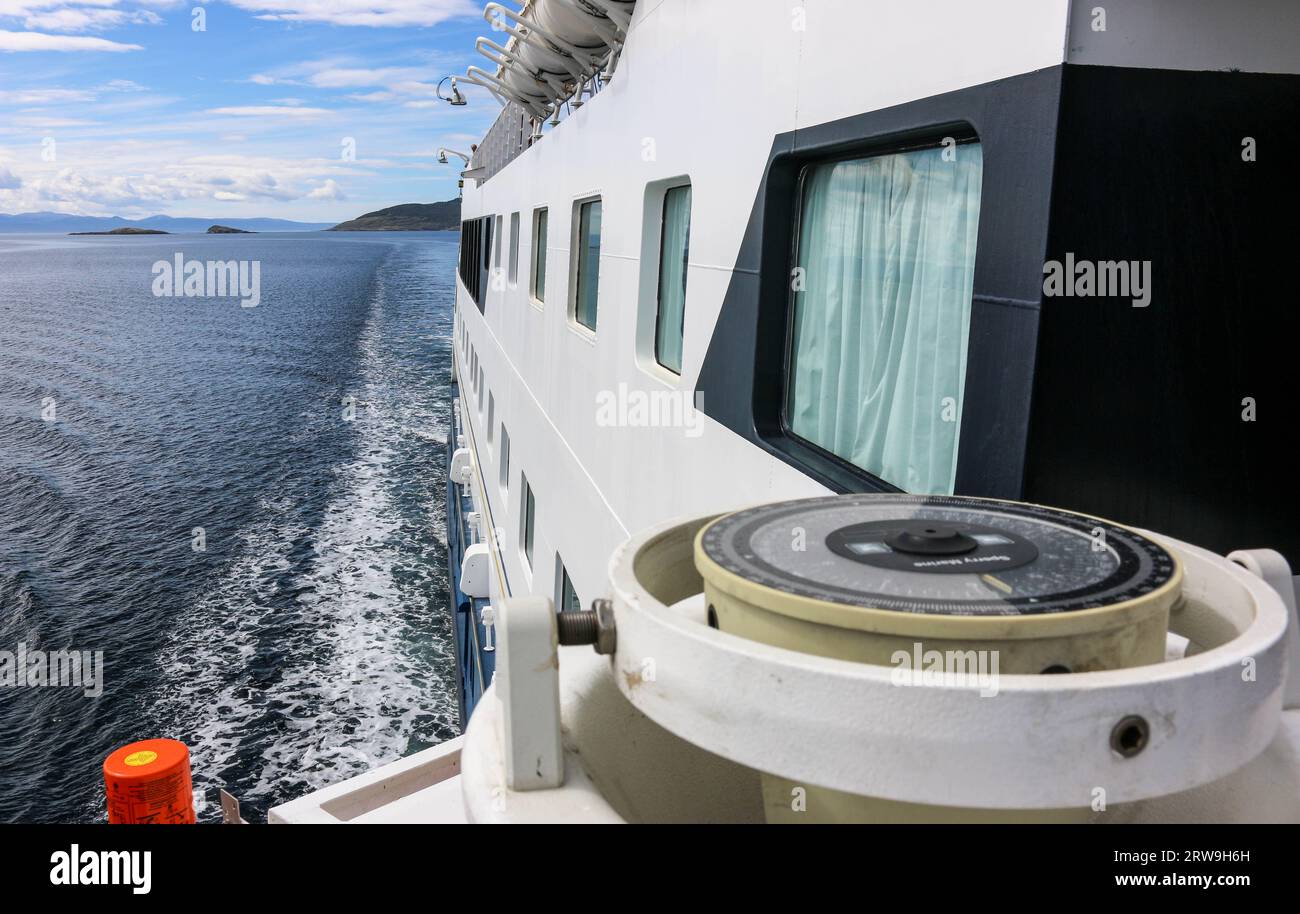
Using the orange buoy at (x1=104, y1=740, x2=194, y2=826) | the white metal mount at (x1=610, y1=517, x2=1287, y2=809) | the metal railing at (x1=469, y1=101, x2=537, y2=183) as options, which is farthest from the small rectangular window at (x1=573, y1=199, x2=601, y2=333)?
the white metal mount at (x1=610, y1=517, x2=1287, y2=809)

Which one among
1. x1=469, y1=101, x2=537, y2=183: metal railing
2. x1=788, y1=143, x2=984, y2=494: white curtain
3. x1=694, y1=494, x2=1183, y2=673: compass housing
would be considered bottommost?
x1=694, y1=494, x2=1183, y2=673: compass housing

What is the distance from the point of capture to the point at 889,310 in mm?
3217

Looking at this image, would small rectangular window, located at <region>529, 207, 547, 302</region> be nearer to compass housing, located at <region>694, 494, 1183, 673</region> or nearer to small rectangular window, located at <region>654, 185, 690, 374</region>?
small rectangular window, located at <region>654, 185, 690, 374</region>

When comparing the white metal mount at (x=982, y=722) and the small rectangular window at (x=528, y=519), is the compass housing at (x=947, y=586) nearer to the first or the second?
the white metal mount at (x=982, y=722)

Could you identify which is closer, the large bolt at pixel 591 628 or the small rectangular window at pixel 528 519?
the large bolt at pixel 591 628

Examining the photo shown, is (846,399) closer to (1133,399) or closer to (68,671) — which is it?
(1133,399)

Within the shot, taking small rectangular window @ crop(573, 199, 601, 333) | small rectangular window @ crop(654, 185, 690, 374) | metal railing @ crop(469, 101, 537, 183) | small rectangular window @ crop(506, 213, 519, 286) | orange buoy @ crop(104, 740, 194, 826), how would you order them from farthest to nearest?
small rectangular window @ crop(506, 213, 519, 286) < metal railing @ crop(469, 101, 537, 183) < small rectangular window @ crop(573, 199, 601, 333) < small rectangular window @ crop(654, 185, 690, 374) < orange buoy @ crop(104, 740, 194, 826)

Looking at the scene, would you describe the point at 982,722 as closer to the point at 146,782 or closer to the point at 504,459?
the point at 146,782

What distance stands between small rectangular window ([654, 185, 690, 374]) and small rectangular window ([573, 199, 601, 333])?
178 cm

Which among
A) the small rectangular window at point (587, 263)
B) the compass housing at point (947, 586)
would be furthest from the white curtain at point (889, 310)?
the small rectangular window at point (587, 263)

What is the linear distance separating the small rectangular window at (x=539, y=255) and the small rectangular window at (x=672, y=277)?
17.4 feet

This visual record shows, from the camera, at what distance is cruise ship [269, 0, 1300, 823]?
146 cm

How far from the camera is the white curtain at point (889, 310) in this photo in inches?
113

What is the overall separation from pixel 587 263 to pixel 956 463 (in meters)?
5.84
